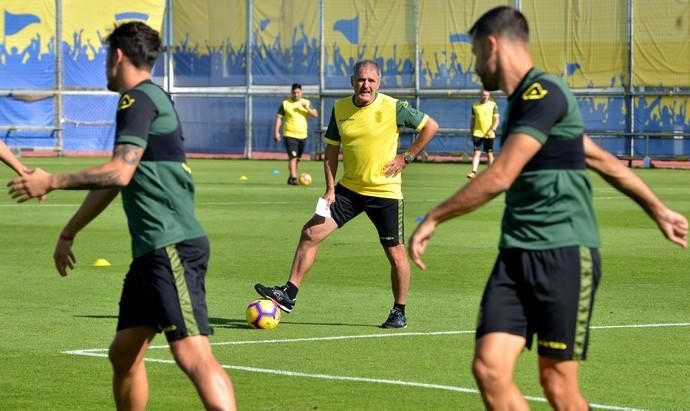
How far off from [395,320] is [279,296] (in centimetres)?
104

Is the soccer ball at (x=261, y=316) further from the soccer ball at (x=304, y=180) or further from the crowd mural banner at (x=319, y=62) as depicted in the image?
the crowd mural banner at (x=319, y=62)

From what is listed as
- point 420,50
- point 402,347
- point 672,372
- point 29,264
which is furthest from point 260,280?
point 420,50

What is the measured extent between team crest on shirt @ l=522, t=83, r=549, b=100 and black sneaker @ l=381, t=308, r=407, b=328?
620cm

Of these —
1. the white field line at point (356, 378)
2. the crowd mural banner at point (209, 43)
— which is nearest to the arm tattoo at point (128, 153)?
the white field line at point (356, 378)

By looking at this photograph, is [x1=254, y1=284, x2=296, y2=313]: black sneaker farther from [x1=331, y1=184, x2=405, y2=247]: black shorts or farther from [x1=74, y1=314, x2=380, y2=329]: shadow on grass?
[x1=331, y1=184, x2=405, y2=247]: black shorts

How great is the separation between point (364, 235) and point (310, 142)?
30.8m

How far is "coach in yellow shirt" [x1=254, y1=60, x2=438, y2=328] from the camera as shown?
517 inches

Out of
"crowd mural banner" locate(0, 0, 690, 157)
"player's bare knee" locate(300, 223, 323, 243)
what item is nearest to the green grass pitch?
"player's bare knee" locate(300, 223, 323, 243)

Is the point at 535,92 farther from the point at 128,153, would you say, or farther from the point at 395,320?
the point at 395,320

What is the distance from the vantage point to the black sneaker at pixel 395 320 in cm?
1270

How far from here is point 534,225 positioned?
6805 mm

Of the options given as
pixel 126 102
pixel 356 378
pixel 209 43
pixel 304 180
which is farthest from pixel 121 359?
pixel 209 43

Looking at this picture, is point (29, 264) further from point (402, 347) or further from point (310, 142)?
point (310, 142)

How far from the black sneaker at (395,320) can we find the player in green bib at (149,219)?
5264 mm
